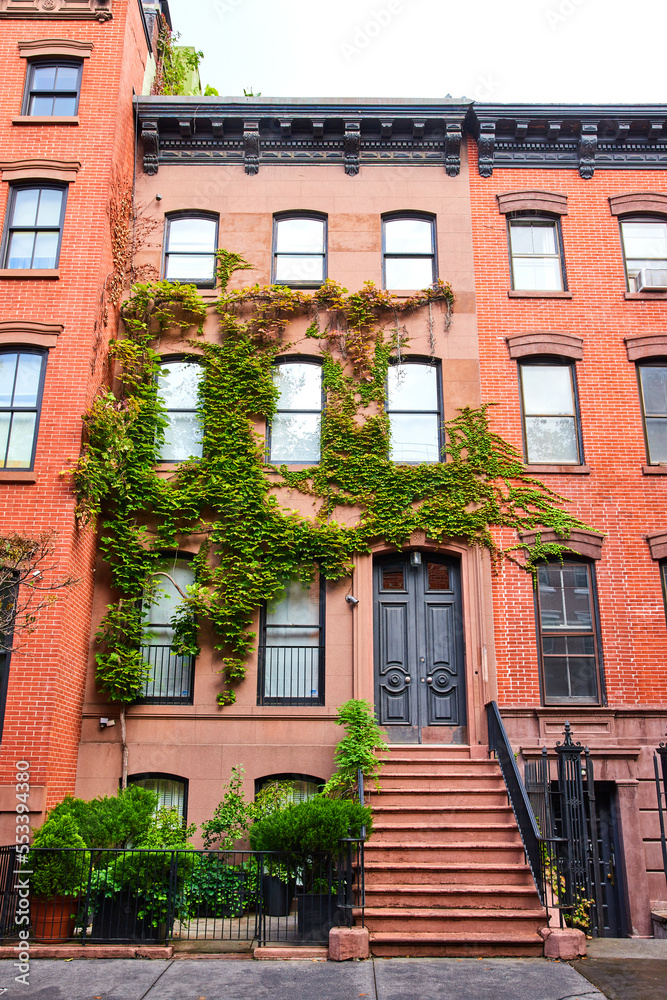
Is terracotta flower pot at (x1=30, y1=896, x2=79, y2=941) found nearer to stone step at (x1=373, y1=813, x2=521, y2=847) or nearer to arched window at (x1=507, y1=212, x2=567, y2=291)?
stone step at (x1=373, y1=813, x2=521, y2=847)

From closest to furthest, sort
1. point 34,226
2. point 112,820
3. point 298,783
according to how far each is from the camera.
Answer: point 112,820 → point 298,783 → point 34,226

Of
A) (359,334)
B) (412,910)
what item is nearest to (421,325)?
(359,334)

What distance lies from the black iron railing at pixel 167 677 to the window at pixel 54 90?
9605 millimetres

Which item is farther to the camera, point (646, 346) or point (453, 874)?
point (646, 346)

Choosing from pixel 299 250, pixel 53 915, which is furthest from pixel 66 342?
pixel 53 915

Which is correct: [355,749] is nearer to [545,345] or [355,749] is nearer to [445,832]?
[445,832]

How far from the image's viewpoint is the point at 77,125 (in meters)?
14.1

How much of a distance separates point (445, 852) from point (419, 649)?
11.5 feet

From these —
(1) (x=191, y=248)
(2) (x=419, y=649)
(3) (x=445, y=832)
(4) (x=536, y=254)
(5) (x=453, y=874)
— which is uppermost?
Result: (1) (x=191, y=248)

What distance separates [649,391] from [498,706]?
6.20m

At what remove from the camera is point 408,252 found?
590 inches

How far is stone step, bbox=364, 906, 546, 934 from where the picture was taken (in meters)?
8.97

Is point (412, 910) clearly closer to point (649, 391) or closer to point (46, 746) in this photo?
point (46, 746)

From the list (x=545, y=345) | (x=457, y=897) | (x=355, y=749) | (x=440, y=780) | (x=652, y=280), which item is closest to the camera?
(x=457, y=897)
